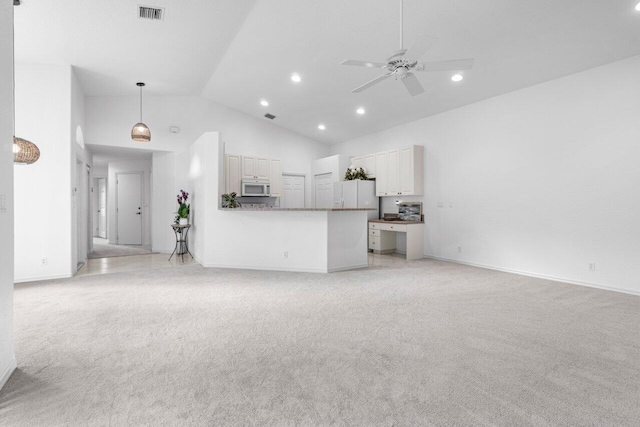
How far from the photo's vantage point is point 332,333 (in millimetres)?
2906

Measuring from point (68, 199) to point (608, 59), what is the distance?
7.71 meters

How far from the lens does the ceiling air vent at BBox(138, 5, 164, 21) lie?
4.00m

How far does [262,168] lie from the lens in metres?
8.19

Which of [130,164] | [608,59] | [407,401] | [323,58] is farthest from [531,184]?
[130,164]

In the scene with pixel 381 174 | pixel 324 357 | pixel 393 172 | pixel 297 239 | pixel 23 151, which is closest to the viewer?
pixel 324 357

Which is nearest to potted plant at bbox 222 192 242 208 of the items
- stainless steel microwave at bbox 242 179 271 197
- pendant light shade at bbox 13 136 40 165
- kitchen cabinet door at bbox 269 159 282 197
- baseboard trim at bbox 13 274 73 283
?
stainless steel microwave at bbox 242 179 271 197

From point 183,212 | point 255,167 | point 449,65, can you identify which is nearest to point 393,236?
point 255,167

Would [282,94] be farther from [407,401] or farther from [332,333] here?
[407,401]

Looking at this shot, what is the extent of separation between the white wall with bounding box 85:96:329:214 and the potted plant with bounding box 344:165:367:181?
1.53 meters

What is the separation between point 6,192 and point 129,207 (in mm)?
7882

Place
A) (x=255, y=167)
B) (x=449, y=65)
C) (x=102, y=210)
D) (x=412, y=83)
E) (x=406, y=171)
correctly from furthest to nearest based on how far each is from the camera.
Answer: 1. (x=102, y=210)
2. (x=255, y=167)
3. (x=406, y=171)
4. (x=412, y=83)
5. (x=449, y=65)

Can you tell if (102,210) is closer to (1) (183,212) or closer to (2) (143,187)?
(2) (143,187)

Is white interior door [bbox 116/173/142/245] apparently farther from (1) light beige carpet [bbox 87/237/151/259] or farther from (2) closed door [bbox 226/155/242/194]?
(2) closed door [bbox 226/155/242/194]

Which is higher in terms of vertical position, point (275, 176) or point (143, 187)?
point (275, 176)
